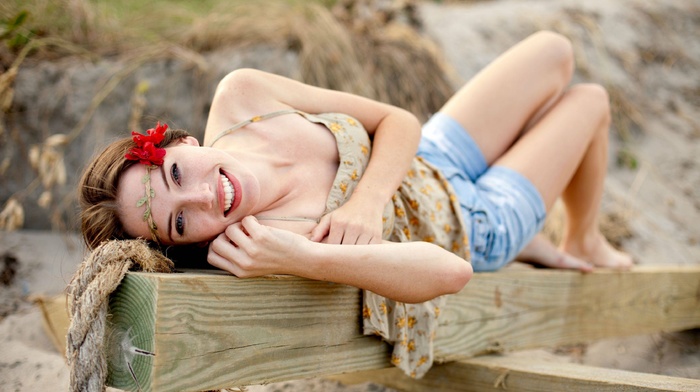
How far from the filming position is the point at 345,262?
1.71 m

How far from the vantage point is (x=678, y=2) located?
287 inches

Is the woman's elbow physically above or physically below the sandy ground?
above

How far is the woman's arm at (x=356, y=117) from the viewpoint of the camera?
1907 millimetres

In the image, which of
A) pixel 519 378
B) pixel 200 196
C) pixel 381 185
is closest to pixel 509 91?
pixel 381 185

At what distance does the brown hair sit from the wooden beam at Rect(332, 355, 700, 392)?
1223mm

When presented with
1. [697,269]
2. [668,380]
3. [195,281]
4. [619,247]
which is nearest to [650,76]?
[619,247]

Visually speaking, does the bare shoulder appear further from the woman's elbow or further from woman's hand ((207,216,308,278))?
the woman's elbow

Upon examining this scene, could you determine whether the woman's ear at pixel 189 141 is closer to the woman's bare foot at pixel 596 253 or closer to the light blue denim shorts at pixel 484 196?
the light blue denim shorts at pixel 484 196

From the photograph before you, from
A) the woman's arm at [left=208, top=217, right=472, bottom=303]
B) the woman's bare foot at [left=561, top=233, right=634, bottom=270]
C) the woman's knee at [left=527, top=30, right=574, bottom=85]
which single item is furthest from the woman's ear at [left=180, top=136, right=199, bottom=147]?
the woman's bare foot at [left=561, top=233, right=634, bottom=270]

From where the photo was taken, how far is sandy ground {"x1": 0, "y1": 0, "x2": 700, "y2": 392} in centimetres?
285

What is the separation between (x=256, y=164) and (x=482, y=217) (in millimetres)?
938

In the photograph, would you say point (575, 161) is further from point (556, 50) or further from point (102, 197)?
point (102, 197)

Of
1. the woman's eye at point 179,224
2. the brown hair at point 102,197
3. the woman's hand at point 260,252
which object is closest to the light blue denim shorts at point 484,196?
the woman's hand at point 260,252

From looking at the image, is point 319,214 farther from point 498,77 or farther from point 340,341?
point 498,77
